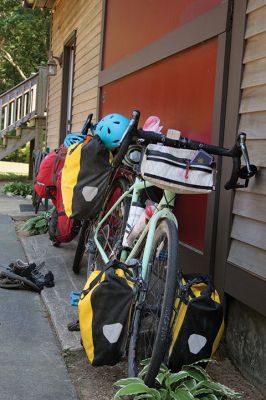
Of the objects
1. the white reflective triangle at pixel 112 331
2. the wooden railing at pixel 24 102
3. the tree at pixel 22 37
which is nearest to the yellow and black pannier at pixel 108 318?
the white reflective triangle at pixel 112 331

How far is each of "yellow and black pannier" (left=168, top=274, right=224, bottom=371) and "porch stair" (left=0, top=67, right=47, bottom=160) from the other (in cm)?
1053

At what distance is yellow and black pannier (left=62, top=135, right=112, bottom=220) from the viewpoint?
3.50 meters

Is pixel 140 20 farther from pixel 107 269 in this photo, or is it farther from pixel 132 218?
pixel 107 269

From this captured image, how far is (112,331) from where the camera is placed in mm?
2643

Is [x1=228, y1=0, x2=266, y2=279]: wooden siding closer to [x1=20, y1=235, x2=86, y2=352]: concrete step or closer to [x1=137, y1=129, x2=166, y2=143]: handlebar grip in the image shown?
[x1=137, y1=129, x2=166, y2=143]: handlebar grip

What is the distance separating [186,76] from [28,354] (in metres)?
2.27

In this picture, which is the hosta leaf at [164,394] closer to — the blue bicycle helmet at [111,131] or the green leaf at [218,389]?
the green leaf at [218,389]

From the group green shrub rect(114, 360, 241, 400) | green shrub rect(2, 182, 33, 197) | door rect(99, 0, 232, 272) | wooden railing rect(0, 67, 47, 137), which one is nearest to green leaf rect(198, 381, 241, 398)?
green shrub rect(114, 360, 241, 400)

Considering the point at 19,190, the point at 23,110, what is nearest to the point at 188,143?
the point at 19,190

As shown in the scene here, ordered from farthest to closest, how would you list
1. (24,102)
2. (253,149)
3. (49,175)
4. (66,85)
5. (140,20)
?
(24,102), (66,85), (49,175), (140,20), (253,149)

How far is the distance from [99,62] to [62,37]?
4320 millimetres

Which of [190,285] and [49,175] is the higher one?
[49,175]

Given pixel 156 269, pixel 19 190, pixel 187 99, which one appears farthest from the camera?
pixel 19 190

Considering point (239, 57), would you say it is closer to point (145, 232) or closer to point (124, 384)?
point (145, 232)
